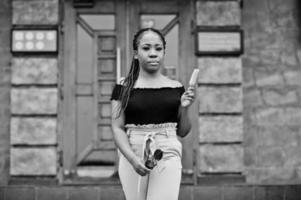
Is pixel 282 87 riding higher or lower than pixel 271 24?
lower

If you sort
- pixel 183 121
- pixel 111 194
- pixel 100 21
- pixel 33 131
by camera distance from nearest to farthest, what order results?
pixel 183 121 < pixel 111 194 < pixel 33 131 < pixel 100 21

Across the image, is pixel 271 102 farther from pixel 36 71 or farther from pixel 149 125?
pixel 149 125

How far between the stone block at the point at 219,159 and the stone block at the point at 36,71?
1983 mm

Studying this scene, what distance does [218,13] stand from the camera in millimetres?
7289

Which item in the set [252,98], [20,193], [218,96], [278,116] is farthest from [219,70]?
[20,193]

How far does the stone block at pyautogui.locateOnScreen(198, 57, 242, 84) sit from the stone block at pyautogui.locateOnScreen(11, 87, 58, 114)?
1779 millimetres

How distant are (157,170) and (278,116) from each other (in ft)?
14.9

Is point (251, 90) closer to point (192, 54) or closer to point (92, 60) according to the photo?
point (192, 54)

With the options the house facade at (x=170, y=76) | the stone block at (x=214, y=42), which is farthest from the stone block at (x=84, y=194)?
the stone block at (x=214, y=42)

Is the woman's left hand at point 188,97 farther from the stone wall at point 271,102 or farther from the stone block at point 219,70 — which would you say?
the stone wall at point 271,102

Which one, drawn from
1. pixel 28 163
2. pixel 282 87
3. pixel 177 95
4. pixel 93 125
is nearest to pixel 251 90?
pixel 282 87

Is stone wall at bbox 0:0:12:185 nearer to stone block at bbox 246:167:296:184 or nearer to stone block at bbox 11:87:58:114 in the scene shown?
stone block at bbox 11:87:58:114

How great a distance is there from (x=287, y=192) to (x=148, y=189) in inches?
171

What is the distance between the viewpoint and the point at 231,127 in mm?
7242
